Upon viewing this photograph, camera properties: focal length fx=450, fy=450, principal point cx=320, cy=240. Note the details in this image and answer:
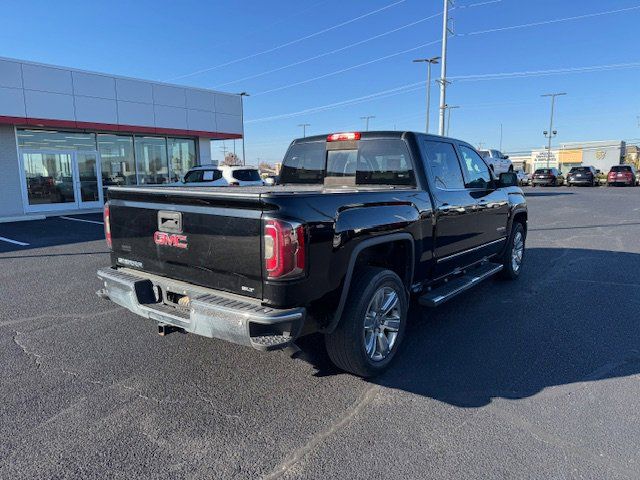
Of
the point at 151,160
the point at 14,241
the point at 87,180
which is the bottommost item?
the point at 14,241

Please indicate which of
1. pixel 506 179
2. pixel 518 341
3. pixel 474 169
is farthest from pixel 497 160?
pixel 518 341

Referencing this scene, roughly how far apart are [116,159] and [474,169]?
1637 cm

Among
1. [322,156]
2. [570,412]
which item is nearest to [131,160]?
[322,156]

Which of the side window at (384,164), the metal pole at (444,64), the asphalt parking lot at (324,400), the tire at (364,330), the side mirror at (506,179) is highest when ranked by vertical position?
the metal pole at (444,64)

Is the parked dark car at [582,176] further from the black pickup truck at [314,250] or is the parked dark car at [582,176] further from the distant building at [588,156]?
the black pickup truck at [314,250]

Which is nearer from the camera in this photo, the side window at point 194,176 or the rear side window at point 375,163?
the rear side window at point 375,163

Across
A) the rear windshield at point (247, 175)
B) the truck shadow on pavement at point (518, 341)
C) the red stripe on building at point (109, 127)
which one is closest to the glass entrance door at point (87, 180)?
the red stripe on building at point (109, 127)

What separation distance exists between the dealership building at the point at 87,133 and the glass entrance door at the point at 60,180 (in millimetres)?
33

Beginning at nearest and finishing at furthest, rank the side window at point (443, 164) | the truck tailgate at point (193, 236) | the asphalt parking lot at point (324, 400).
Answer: the asphalt parking lot at point (324, 400), the truck tailgate at point (193, 236), the side window at point (443, 164)

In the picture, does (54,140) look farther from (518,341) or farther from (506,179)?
(518,341)

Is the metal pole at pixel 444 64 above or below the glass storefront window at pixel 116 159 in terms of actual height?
above

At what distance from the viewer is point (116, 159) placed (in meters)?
18.2

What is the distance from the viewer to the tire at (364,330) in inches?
133

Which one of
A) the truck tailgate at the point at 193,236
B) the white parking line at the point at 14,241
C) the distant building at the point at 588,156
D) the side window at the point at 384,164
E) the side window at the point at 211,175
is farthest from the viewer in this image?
the distant building at the point at 588,156
